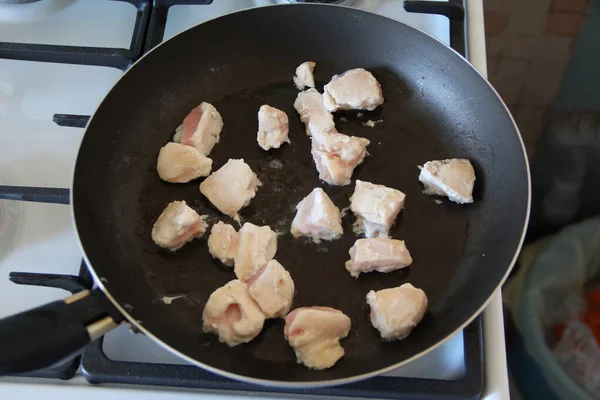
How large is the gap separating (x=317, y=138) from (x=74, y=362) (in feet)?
1.63

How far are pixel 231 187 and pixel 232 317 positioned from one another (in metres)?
0.22

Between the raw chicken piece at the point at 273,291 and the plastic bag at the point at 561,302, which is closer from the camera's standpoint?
the raw chicken piece at the point at 273,291

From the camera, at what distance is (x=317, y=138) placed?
102 cm

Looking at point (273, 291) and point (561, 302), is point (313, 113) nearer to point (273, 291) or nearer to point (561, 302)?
point (273, 291)

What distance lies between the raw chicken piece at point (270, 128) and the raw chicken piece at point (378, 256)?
23 centimetres

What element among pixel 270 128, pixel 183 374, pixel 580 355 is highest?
pixel 270 128

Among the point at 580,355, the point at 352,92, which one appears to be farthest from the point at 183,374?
the point at 580,355

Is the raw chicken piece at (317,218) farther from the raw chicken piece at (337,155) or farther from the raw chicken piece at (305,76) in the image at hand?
the raw chicken piece at (305,76)

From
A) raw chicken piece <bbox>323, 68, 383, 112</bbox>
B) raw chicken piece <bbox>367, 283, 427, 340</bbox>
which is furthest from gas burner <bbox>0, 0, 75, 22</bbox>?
raw chicken piece <bbox>367, 283, 427, 340</bbox>

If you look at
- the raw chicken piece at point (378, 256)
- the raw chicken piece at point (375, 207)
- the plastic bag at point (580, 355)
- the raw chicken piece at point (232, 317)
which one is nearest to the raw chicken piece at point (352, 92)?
the raw chicken piece at point (375, 207)

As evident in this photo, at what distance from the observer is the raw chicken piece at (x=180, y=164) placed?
0.98m

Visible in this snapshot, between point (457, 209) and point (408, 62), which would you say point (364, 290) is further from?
point (408, 62)

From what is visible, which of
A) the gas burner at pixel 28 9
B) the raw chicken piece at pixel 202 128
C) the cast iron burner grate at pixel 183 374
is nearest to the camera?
the cast iron burner grate at pixel 183 374

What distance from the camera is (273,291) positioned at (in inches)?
33.5
